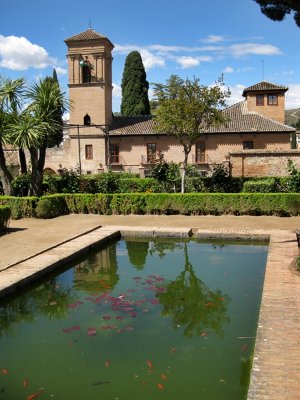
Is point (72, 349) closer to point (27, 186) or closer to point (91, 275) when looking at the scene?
point (91, 275)

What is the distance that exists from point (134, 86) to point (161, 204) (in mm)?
26344

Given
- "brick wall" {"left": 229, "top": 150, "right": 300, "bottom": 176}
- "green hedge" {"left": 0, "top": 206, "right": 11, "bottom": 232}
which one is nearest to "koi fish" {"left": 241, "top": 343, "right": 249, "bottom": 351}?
"green hedge" {"left": 0, "top": 206, "right": 11, "bottom": 232}

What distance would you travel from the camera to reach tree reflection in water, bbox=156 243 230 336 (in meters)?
6.21

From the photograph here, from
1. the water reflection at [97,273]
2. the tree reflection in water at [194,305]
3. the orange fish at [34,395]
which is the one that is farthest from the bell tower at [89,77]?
the orange fish at [34,395]

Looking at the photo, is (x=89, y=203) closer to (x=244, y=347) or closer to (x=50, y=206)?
(x=50, y=206)

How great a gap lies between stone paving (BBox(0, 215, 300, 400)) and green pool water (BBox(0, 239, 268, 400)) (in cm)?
37

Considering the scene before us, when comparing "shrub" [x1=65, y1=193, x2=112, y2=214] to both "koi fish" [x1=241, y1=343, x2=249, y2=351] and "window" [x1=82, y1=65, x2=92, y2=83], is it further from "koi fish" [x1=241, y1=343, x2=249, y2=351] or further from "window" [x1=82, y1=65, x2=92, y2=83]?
"window" [x1=82, y1=65, x2=92, y2=83]

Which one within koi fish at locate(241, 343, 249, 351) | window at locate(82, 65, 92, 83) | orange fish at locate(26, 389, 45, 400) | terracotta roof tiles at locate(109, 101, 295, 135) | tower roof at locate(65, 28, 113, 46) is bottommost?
orange fish at locate(26, 389, 45, 400)

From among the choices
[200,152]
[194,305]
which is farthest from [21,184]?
[200,152]

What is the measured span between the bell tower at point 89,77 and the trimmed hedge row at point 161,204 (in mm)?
17085

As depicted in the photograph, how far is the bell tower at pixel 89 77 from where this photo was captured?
3325cm

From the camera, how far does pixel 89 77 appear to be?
34.0 m

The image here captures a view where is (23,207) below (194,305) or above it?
above

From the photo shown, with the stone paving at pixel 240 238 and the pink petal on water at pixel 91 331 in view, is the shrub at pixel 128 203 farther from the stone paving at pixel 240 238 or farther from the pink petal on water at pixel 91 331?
the pink petal on water at pixel 91 331
